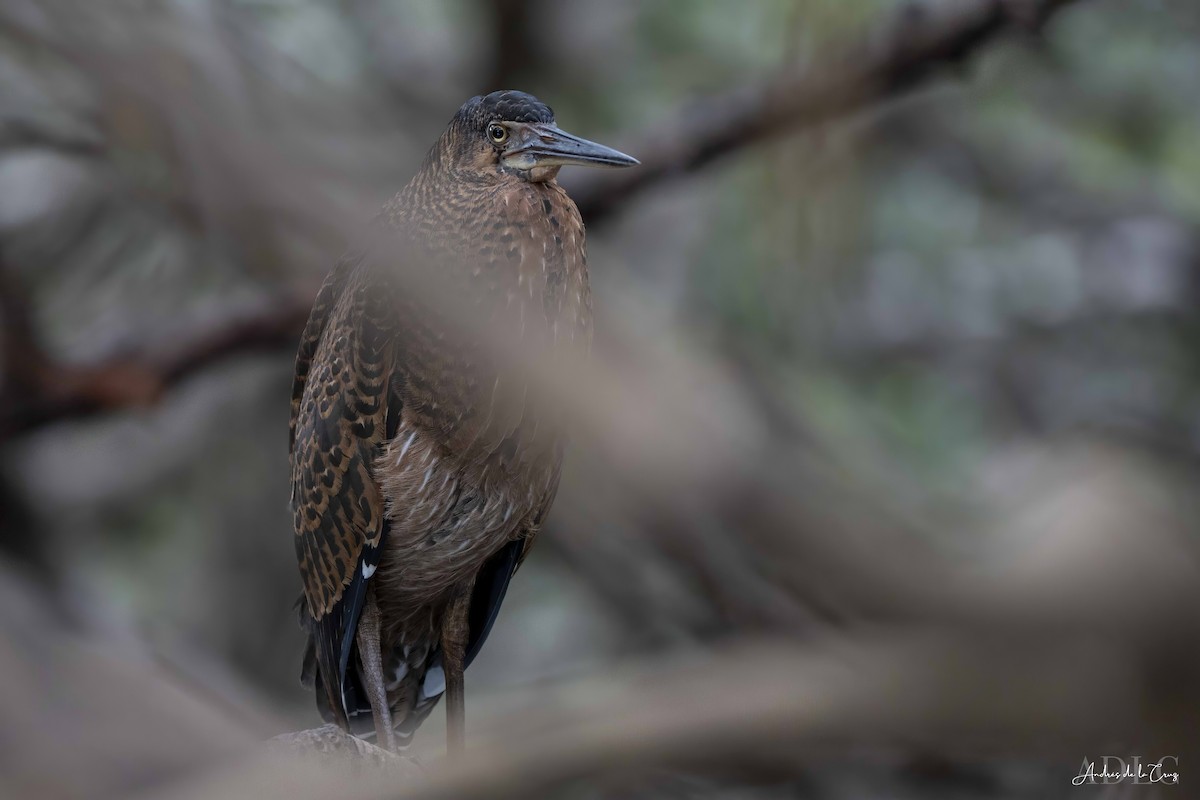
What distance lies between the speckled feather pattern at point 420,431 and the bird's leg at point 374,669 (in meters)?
0.05

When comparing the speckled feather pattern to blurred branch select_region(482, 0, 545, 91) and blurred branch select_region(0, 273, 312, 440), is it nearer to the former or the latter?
blurred branch select_region(0, 273, 312, 440)

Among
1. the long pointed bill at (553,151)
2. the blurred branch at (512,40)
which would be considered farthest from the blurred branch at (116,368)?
the blurred branch at (512,40)

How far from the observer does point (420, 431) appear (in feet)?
7.86

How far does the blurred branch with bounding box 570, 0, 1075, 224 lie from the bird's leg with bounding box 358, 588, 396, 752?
4.29 feet

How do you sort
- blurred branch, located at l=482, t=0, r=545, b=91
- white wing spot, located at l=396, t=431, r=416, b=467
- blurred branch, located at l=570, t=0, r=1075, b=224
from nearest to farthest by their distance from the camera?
1. white wing spot, located at l=396, t=431, r=416, b=467
2. blurred branch, located at l=570, t=0, r=1075, b=224
3. blurred branch, located at l=482, t=0, r=545, b=91

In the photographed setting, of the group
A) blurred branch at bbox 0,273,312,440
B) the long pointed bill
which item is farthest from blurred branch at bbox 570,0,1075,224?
blurred branch at bbox 0,273,312,440

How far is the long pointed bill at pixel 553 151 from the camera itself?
7.20 feet

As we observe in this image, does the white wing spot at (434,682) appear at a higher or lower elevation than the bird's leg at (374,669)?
higher

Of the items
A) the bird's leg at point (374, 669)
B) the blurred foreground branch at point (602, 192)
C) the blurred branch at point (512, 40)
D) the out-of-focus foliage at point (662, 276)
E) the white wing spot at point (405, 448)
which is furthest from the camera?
the blurred branch at point (512, 40)

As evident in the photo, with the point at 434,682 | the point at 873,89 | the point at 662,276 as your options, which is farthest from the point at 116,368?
the point at 873,89

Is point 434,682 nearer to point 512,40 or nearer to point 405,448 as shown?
point 405,448

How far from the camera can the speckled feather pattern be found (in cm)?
220

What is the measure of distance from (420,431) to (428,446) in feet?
0.11

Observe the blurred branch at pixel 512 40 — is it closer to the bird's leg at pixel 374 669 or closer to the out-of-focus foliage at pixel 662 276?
the out-of-focus foliage at pixel 662 276
